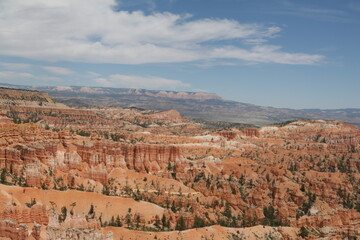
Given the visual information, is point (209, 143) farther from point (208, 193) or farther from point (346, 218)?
point (346, 218)

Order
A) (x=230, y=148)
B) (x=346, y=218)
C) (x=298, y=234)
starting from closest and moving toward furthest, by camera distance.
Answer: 1. (x=298, y=234)
2. (x=346, y=218)
3. (x=230, y=148)

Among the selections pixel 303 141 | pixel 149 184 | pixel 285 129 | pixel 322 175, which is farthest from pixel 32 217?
pixel 285 129

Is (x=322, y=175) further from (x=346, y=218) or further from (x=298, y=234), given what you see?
(x=298, y=234)

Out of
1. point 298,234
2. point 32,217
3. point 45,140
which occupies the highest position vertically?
point 45,140

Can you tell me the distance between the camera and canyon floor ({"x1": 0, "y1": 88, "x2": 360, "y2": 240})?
53.4 metres

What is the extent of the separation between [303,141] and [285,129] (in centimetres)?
2066

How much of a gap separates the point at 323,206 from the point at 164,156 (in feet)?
122

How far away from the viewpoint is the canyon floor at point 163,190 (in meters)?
53.4

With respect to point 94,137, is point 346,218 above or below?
below

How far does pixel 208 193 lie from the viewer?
81.8 metres

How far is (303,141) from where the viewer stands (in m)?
144

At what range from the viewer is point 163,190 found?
8019 centimetres

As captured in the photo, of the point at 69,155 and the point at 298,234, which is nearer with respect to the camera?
the point at 298,234

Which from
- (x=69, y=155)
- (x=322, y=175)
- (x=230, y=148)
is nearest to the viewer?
(x=69, y=155)
